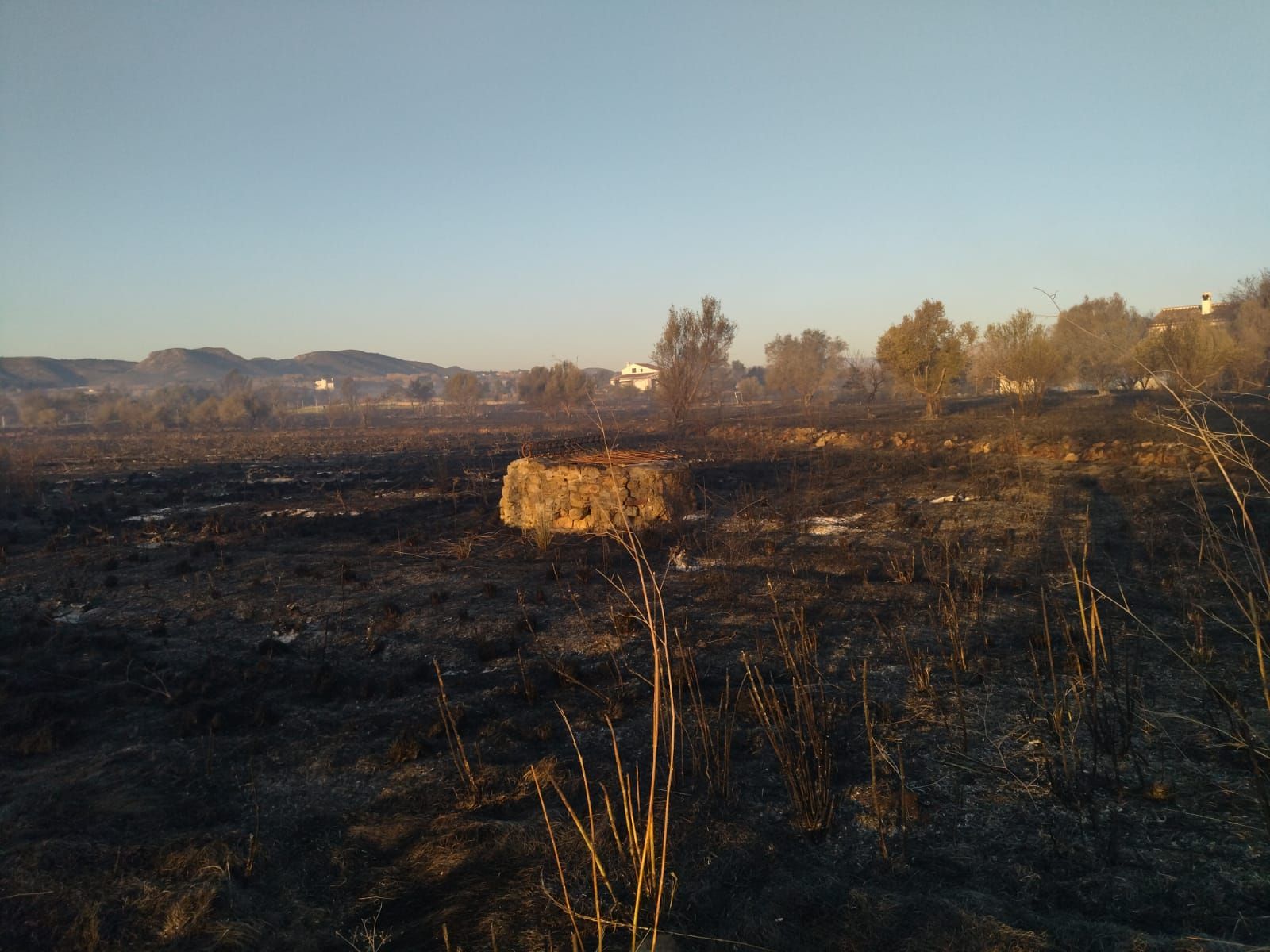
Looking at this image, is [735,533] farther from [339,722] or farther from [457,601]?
[339,722]

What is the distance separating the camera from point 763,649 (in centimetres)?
668

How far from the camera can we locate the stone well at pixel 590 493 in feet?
42.0

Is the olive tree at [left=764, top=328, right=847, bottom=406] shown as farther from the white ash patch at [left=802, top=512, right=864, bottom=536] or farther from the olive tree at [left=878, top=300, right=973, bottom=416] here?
the white ash patch at [left=802, top=512, right=864, bottom=536]

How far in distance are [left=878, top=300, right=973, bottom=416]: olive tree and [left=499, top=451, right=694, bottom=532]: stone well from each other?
81.1 feet

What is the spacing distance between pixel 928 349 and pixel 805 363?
28.7m

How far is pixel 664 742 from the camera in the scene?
4.96 m

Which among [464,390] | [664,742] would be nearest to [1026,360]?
[664,742]

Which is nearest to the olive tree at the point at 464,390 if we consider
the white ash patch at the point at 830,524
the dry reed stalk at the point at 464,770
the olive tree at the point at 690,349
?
the olive tree at the point at 690,349

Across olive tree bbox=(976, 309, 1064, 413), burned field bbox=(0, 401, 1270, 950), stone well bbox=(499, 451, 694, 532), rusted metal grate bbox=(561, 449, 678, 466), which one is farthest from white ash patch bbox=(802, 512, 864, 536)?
olive tree bbox=(976, 309, 1064, 413)

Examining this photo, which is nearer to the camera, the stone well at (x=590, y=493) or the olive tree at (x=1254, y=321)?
the stone well at (x=590, y=493)

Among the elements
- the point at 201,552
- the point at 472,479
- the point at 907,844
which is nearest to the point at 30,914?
the point at 907,844

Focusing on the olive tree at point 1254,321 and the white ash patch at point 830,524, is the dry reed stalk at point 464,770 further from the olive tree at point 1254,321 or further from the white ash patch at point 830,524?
the olive tree at point 1254,321

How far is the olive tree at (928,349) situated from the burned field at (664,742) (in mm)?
23548

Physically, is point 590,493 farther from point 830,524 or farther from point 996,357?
point 996,357
